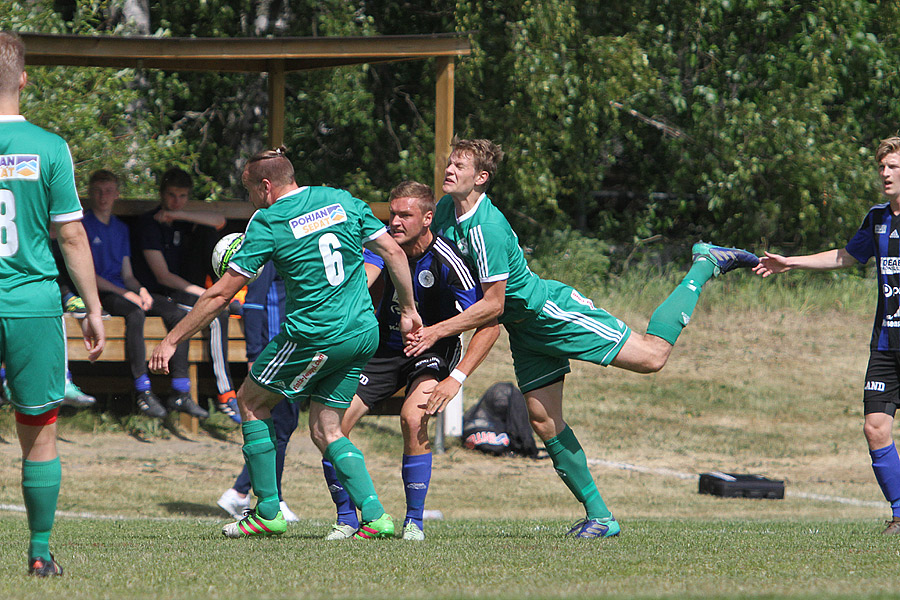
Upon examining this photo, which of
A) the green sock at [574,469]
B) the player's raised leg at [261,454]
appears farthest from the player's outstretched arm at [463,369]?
the player's raised leg at [261,454]

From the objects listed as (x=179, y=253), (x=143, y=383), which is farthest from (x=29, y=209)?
(x=179, y=253)

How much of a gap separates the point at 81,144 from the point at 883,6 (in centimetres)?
1317

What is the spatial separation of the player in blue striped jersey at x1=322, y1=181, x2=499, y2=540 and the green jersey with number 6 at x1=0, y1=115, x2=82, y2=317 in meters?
2.24

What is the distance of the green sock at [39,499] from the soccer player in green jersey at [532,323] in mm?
2056

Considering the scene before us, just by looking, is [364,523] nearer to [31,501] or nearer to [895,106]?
[31,501]

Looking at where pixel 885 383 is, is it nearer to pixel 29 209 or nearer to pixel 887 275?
pixel 887 275

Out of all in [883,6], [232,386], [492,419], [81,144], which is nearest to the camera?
[232,386]

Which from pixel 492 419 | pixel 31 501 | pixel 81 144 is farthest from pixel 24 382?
pixel 81 144

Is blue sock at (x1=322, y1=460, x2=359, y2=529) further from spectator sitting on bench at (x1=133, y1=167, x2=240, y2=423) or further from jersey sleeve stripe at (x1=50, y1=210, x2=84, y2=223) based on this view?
spectator sitting on bench at (x1=133, y1=167, x2=240, y2=423)

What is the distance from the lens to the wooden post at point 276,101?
12.0 metres

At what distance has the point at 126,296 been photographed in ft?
34.0

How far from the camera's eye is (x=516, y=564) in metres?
4.93

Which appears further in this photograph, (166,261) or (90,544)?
(166,261)

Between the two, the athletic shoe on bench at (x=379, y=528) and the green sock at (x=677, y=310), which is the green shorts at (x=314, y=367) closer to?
the athletic shoe on bench at (x=379, y=528)
